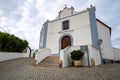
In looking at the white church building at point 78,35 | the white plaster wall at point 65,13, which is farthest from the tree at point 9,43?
the white plaster wall at point 65,13

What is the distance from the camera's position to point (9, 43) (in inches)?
546

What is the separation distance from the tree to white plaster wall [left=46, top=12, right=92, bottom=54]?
A: 4943mm

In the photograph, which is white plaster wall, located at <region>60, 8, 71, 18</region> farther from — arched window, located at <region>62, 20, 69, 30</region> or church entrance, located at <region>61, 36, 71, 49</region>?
church entrance, located at <region>61, 36, 71, 49</region>

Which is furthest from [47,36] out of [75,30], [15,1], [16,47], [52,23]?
[15,1]

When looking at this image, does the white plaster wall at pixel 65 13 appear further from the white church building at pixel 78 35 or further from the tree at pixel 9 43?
the tree at pixel 9 43

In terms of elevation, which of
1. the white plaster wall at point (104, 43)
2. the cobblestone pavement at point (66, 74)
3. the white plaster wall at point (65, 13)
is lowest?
the cobblestone pavement at point (66, 74)

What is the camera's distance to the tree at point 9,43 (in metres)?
13.4

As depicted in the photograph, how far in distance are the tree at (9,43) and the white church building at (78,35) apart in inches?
175

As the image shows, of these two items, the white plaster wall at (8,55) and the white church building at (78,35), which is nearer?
the white church building at (78,35)

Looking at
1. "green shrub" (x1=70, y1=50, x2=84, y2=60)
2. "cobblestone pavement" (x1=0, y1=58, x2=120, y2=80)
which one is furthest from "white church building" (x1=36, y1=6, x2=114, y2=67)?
"cobblestone pavement" (x1=0, y1=58, x2=120, y2=80)

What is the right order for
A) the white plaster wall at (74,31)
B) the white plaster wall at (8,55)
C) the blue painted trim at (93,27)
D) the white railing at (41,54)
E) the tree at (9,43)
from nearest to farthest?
the white railing at (41,54) < the blue painted trim at (93,27) < the white plaster wall at (74,31) < the white plaster wall at (8,55) < the tree at (9,43)

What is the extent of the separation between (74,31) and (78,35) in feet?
2.62

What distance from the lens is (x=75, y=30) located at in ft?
39.2

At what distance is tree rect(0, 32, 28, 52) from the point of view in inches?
527
